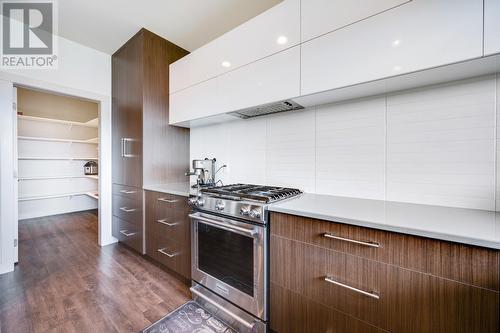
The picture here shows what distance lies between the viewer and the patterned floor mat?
138cm

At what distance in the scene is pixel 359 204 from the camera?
1.25m

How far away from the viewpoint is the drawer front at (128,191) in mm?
2307

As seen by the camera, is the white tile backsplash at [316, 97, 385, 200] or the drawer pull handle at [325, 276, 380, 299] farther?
the white tile backsplash at [316, 97, 385, 200]

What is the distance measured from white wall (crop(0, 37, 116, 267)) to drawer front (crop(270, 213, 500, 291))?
271 centimetres

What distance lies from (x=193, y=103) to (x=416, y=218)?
1967 millimetres

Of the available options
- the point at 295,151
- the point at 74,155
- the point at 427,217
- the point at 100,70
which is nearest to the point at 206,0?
the point at 295,151

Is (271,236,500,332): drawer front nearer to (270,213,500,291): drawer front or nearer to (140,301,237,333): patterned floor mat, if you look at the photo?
(270,213,500,291): drawer front

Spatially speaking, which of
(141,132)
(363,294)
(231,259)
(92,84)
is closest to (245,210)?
(231,259)

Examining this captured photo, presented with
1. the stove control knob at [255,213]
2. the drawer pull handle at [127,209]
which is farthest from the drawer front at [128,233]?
the stove control knob at [255,213]

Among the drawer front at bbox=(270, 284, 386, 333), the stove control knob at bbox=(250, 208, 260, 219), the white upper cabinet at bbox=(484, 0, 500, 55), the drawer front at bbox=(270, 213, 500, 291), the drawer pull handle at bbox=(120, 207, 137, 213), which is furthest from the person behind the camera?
the drawer pull handle at bbox=(120, 207, 137, 213)

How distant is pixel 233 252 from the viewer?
141 cm

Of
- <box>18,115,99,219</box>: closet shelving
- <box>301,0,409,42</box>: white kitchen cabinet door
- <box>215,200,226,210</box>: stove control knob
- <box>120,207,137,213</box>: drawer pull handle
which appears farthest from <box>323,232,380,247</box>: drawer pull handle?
<box>18,115,99,219</box>: closet shelving

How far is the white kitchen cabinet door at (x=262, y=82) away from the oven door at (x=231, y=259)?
2.99 feet

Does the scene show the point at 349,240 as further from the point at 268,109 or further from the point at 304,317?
the point at 268,109
